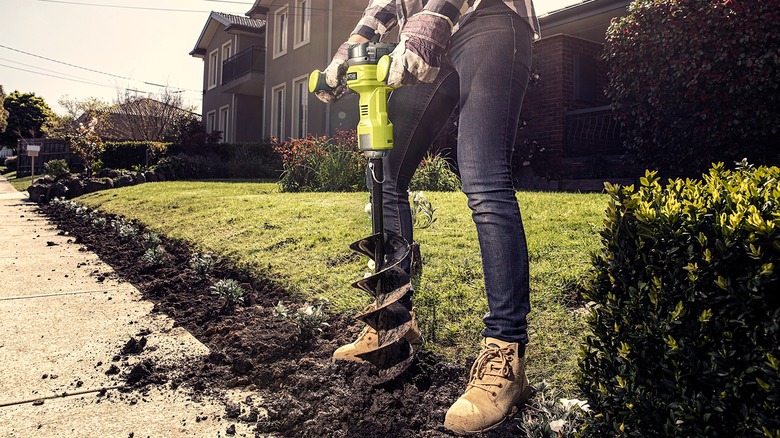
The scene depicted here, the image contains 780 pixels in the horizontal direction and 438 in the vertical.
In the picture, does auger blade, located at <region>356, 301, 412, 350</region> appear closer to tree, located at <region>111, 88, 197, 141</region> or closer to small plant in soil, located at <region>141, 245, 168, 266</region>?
small plant in soil, located at <region>141, 245, 168, 266</region>

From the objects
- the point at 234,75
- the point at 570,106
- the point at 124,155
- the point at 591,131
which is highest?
the point at 234,75

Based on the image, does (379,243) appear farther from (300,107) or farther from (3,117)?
(3,117)

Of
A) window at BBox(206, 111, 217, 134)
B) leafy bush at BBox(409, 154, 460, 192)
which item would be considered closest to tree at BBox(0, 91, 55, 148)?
window at BBox(206, 111, 217, 134)

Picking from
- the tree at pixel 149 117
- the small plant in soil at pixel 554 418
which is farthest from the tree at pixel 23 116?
the small plant in soil at pixel 554 418

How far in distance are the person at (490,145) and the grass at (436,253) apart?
34 centimetres

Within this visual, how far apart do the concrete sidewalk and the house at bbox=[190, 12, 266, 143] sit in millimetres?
17901

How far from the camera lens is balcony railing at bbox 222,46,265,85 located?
21.6 m

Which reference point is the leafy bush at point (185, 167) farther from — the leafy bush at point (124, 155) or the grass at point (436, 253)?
the grass at point (436, 253)

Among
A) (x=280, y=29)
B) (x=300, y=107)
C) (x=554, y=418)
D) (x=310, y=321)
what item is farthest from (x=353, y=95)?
(x=554, y=418)

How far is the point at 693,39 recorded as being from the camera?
690 centimetres

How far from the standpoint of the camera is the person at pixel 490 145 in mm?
1996

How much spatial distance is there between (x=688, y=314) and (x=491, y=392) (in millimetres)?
798

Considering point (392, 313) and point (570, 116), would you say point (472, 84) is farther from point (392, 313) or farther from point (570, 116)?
point (570, 116)

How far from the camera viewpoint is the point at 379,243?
91.4 inches
